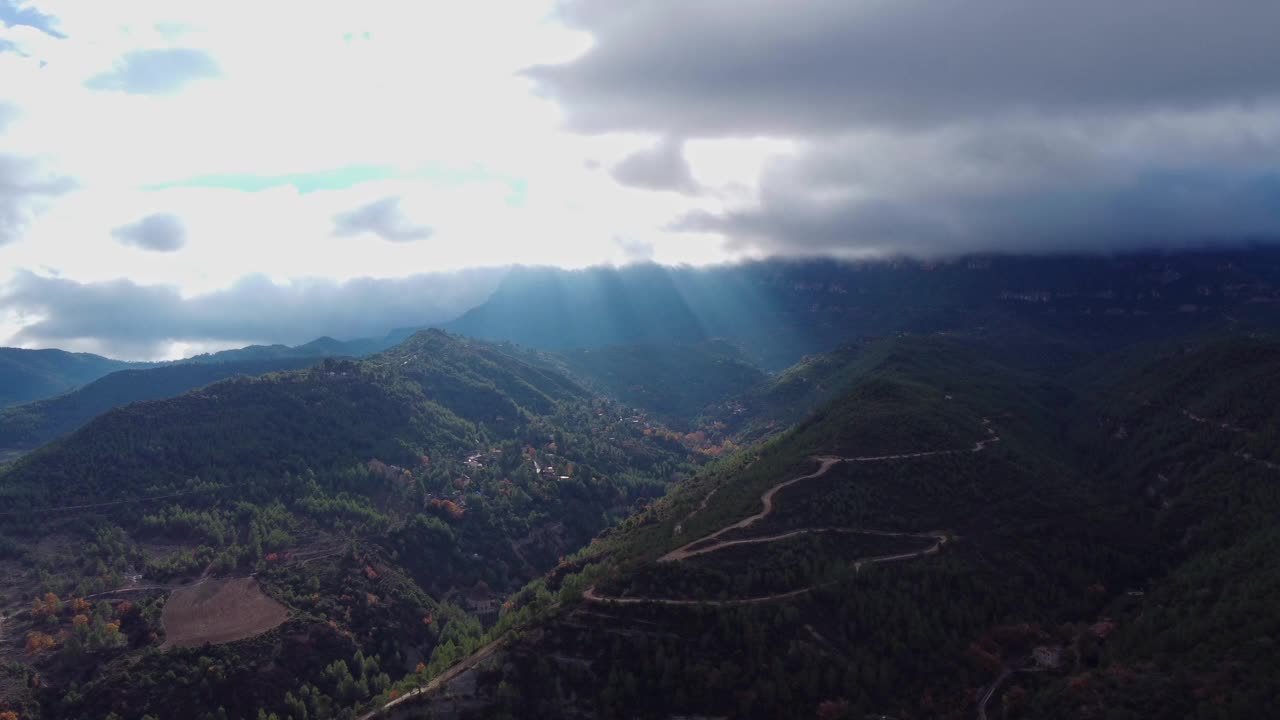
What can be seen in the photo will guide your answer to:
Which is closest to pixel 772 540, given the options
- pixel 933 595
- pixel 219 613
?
pixel 933 595

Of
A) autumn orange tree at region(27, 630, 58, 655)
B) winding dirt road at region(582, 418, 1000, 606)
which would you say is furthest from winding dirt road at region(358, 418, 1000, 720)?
autumn orange tree at region(27, 630, 58, 655)

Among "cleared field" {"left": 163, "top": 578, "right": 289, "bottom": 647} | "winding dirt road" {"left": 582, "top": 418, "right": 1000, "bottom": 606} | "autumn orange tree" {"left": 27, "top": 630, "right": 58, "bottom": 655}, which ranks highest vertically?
"winding dirt road" {"left": 582, "top": 418, "right": 1000, "bottom": 606}

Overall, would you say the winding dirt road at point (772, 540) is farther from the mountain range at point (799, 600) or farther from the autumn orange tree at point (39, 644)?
the autumn orange tree at point (39, 644)

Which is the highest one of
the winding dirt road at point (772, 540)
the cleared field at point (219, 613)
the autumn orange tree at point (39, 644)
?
the winding dirt road at point (772, 540)

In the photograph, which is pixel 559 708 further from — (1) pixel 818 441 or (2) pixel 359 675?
(1) pixel 818 441

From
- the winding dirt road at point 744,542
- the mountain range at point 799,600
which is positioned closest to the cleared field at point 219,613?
the mountain range at point 799,600

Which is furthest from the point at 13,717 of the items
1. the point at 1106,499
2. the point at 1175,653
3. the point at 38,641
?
the point at 1106,499

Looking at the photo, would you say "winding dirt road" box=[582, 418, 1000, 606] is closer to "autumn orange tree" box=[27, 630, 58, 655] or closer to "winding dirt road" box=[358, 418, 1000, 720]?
"winding dirt road" box=[358, 418, 1000, 720]

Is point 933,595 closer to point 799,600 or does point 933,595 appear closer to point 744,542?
point 799,600
